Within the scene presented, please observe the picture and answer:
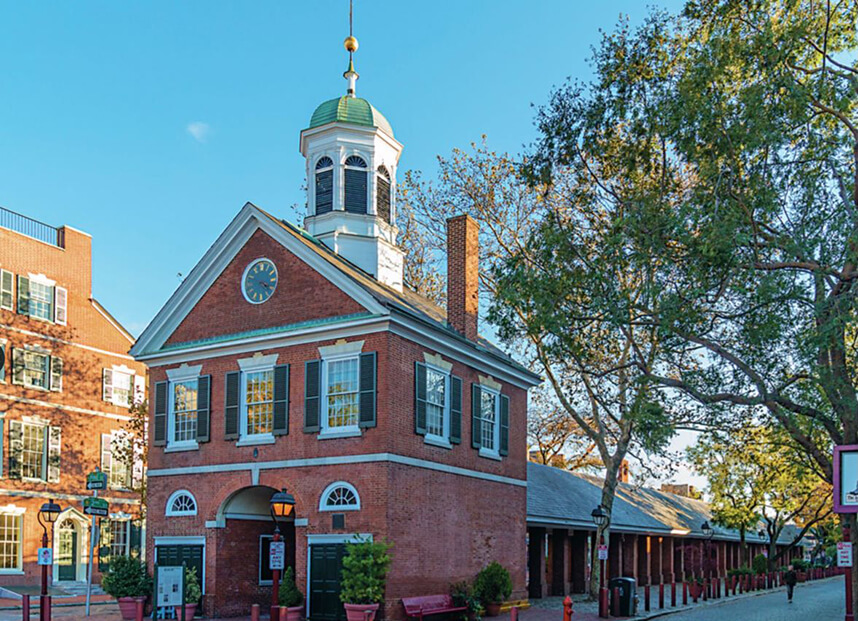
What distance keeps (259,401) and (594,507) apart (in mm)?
19018

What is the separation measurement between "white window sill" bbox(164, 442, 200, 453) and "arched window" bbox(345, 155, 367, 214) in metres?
8.27

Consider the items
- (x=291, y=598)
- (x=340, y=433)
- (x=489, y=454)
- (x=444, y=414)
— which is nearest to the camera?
(x=291, y=598)

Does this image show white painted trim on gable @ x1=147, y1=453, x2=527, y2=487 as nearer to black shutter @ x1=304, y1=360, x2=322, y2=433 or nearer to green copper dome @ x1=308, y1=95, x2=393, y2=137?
black shutter @ x1=304, y1=360, x2=322, y2=433

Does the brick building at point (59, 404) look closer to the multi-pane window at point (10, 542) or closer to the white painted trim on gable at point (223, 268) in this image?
the multi-pane window at point (10, 542)

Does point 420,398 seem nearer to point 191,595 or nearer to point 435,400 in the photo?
point 435,400

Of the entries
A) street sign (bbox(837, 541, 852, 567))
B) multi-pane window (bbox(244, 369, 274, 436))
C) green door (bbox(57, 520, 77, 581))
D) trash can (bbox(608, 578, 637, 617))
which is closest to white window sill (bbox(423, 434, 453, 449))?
multi-pane window (bbox(244, 369, 274, 436))

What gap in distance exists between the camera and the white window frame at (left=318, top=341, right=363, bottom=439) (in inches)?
858

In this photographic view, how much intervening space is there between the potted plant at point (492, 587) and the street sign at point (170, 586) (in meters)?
8.73

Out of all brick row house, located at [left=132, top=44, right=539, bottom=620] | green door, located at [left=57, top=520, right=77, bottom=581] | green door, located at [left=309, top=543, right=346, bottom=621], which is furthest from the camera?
green door, located at [left=57, top=520, right=77, bottom=581]

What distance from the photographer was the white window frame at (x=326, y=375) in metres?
21.8

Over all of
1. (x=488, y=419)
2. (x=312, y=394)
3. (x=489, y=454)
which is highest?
(x=312, y=394)

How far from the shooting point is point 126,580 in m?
23.0

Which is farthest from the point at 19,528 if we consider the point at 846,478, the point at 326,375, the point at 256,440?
the point at 846,478

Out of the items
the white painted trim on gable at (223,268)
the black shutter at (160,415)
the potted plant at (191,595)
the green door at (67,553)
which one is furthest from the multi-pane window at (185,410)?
the green door at (67,553)
